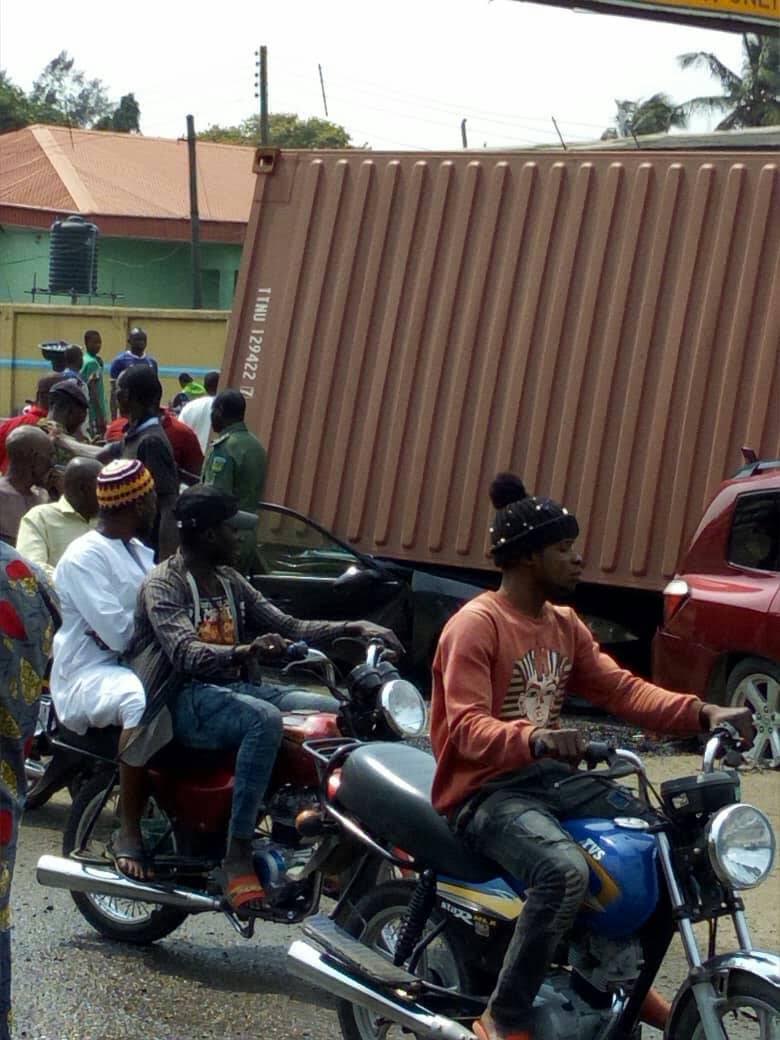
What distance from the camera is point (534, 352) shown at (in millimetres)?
11156

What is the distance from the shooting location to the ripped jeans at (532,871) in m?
3.80

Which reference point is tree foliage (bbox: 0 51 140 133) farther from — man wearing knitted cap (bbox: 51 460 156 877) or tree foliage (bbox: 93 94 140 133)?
man wearing knitted cap (bbox: 51 460 156 877)

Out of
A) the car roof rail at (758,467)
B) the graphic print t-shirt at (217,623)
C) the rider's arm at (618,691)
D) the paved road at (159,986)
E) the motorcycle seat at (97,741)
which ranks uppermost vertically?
the car roof rail at (758,467)

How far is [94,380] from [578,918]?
49.6 ft

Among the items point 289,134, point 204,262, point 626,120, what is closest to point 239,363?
point 204,262

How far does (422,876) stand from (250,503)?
18.4 ft

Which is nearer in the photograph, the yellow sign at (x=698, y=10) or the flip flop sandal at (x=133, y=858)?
the flip flop sandal at (x=133, y=858)

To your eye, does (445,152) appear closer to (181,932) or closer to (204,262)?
(181,932)

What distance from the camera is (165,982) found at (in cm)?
531

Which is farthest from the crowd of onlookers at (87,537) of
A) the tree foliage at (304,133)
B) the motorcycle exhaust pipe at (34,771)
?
the tree foliage at (304,133)

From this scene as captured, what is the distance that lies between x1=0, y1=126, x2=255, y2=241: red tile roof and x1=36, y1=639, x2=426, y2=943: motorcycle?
34.9 m

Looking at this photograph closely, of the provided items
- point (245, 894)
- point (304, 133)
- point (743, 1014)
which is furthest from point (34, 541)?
point (304, 133)

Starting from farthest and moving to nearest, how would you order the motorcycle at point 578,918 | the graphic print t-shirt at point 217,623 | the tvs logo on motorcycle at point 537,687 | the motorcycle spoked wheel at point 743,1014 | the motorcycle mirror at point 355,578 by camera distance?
the motorcycle mirror at point 355,578 < the graphic print t-shirt at point 217,623 < the tvs logo on motorcycle at point 537,687 < the motorcycle at point 578,918 < the motorcycle spoked wheel at point 743,1014

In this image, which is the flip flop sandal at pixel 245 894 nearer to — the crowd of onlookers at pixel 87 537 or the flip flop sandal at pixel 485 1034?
the crowd of onlookers at pixel 87 537
